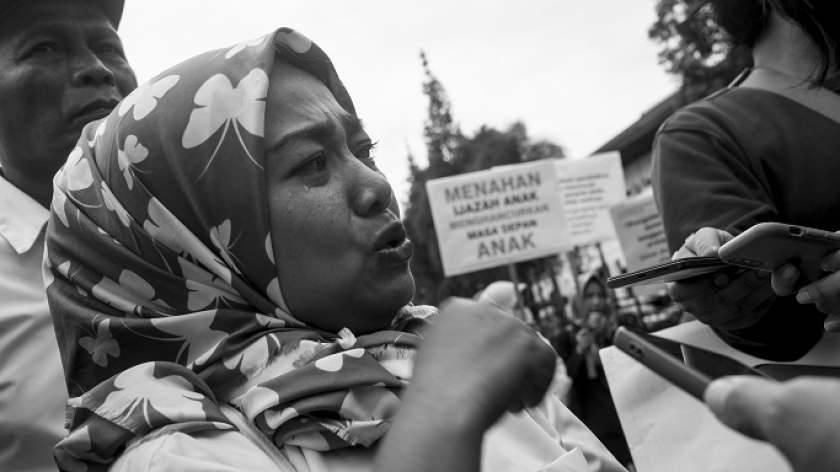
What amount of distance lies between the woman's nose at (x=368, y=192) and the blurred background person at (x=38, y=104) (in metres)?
1.14

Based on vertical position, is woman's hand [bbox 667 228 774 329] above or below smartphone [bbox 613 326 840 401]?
below

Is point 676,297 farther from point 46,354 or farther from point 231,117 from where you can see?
point 46,354

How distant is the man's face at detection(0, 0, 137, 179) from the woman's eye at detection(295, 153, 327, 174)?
1.18 metres

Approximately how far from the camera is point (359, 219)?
1.63m

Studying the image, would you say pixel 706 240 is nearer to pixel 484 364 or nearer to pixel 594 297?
pixel 484 364

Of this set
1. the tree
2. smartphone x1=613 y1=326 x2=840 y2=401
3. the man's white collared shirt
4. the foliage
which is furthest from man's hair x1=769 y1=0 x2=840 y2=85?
the foliage

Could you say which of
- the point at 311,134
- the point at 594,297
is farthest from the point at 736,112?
the point at 594,297

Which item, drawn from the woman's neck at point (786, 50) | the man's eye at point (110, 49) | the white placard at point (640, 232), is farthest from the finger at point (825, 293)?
the white placard at point (640, 232)

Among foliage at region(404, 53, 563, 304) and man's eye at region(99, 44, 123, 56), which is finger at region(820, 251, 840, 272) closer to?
man's eye at region(99, 44, 123, 56)

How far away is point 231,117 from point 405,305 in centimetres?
52

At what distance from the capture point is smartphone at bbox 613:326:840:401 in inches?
36.5

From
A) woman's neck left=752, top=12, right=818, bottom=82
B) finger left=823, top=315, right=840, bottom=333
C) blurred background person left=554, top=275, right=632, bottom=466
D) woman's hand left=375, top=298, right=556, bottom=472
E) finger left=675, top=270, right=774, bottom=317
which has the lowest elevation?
blurred background person left=554, top=275, right=632, bottom=466

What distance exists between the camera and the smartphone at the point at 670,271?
161cm

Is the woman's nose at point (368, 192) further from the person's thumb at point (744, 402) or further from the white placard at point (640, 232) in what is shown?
the white placard at point (640, 232)
